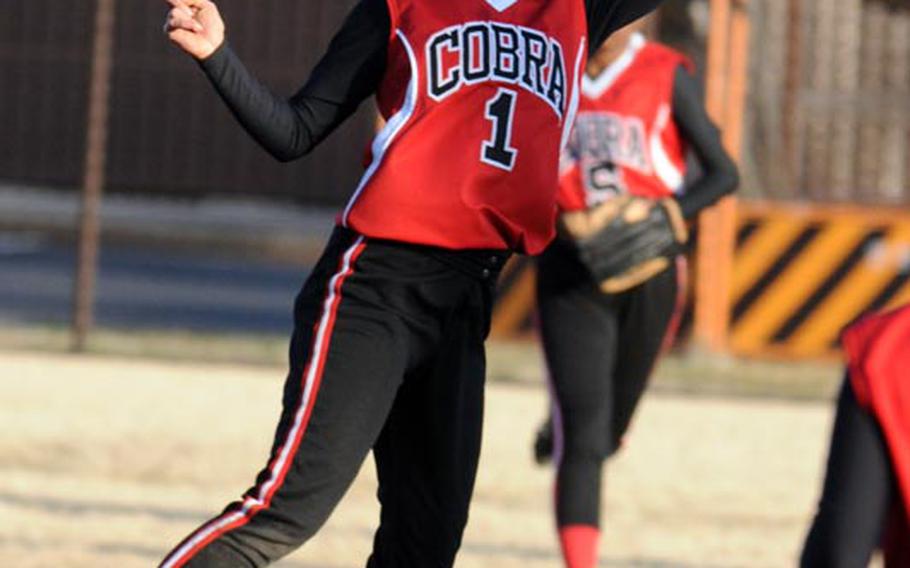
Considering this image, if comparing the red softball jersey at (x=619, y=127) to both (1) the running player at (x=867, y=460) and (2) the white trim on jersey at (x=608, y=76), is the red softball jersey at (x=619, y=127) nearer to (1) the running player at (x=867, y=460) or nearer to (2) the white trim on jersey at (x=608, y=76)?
(2) the white trim on jersey at (x=608, y=76)

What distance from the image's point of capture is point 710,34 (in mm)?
15312

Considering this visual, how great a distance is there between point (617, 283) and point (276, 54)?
25.5 metres

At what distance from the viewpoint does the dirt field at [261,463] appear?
26.9 feet

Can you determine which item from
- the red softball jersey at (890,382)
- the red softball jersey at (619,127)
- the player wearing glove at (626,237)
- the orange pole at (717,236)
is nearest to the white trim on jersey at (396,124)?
the red softball jersey at (890,382)

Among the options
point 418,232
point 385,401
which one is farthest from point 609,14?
point 385,401

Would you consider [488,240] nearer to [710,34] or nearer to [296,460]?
[296,460]

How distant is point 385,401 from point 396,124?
1.81 feet

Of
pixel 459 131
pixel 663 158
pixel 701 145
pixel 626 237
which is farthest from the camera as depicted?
pixel 663 158

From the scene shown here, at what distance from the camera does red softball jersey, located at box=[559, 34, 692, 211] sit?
698cm

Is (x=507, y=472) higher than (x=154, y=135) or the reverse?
higher

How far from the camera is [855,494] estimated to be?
3.24 meters

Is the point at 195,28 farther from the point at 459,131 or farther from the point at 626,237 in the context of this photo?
the point at 626,237

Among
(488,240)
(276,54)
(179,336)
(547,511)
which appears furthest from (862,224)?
(276,54)

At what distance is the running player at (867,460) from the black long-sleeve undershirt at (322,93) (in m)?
1.66
